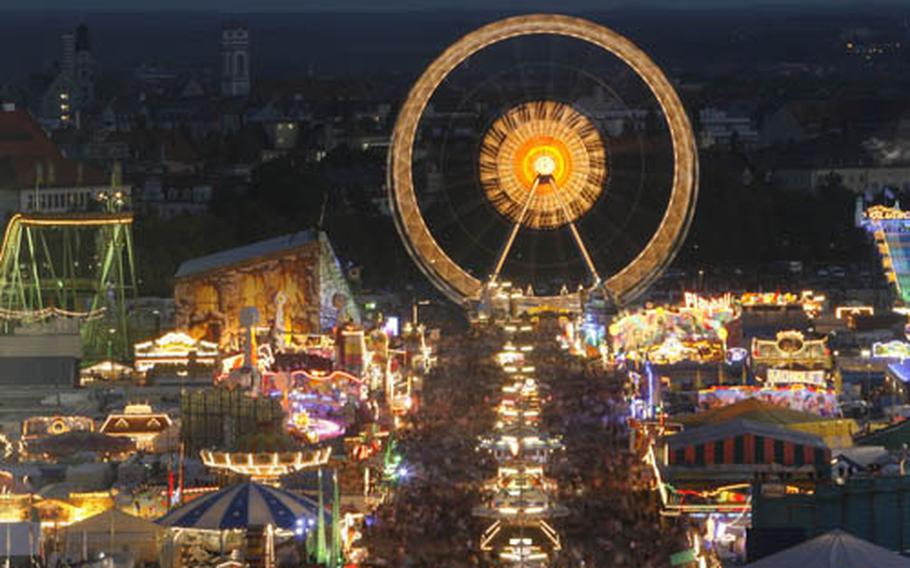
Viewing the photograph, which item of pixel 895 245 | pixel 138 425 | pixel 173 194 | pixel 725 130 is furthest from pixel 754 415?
pixel 725 130

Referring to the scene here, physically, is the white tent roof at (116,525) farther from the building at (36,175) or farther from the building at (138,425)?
the building at (36,175)

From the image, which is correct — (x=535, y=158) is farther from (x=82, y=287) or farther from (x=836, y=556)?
(x=836, y=556)

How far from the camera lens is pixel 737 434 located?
1549 inches

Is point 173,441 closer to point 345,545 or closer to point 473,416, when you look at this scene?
point 473,416

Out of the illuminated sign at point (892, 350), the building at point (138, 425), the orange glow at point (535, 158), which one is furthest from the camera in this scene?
the orange glow at point (535, 158)

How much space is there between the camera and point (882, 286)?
288 ft

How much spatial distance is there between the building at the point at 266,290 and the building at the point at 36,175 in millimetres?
16326

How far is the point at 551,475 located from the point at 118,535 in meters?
10.2

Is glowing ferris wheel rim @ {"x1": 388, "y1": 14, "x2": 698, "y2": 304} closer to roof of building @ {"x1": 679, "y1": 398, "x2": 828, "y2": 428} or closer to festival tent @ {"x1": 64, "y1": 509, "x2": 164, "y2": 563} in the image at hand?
roof of building @ {"x1": 679, "y1": 398, "x2": 828, "y2": 428}

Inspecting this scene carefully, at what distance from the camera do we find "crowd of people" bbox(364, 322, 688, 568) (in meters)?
38.8

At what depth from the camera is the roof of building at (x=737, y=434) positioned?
39406mm

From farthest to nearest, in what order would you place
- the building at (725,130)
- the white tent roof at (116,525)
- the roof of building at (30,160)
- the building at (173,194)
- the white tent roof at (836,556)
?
the building at (725,130), the building at (173,194), the roof of building at (30,160), the white tent roof at (116,525), the white tent roof at (836,556)

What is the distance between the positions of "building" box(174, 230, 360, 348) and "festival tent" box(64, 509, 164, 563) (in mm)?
31008

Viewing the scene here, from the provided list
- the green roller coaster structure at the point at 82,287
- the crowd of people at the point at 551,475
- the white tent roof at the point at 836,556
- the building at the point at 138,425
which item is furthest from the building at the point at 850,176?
the white tent roof at the point at 836,556
